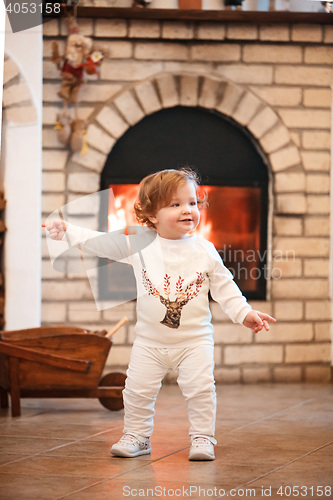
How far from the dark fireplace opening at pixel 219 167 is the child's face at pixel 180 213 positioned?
199 cm

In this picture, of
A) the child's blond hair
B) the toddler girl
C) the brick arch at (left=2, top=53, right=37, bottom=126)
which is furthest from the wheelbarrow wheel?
the brick arch at (left=2, top=53, right=37, bottom=126)

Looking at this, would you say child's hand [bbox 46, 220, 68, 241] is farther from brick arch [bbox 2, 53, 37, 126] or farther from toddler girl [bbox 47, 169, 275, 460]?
brick arch [bbox 2, 53, 37, 126]

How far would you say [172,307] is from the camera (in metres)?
2.50

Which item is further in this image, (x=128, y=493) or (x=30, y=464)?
(x=30, y=464)

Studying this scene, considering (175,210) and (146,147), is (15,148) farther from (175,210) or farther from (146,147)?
(175,210)

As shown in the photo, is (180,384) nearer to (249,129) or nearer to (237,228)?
(237,228)

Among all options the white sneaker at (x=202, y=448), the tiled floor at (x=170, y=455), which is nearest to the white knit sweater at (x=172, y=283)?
the white sneaker at (x=202, y=448)

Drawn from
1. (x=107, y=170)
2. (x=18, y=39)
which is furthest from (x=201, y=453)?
(x=18, y=39)

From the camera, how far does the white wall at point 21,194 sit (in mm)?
4316

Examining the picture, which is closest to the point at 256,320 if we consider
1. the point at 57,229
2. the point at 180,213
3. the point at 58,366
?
the point at 180,213

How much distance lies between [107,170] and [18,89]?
70 centimetres

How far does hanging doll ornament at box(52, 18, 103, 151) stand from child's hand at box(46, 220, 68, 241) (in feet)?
6.34

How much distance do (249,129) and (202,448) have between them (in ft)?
8.38

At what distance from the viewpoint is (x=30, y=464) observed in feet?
7.80
